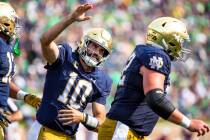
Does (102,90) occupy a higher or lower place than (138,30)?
higher

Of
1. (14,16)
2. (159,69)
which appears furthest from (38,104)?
(159,69)

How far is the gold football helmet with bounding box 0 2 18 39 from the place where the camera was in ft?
20.4

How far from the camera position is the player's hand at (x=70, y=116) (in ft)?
18.2

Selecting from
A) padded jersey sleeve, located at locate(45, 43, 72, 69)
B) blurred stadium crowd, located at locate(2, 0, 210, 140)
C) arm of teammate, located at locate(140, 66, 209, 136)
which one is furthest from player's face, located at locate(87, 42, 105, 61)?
blurred stadium crowd, located at locate(2, 0, 210, 140)

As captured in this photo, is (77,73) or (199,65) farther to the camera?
(199,65)

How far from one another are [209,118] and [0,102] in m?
6.32

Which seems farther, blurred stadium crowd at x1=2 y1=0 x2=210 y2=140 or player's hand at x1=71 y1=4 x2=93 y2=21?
blurred stadium crowd at x1=2 y1=0 x2=210 y2=140

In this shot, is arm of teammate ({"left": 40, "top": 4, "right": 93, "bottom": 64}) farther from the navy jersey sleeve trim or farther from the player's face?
the navy jersey sleeve trim

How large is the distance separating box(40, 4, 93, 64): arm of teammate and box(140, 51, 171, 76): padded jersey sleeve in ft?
1.74

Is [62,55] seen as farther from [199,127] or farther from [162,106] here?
[199,127]

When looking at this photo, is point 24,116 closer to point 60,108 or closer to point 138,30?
point 138,30

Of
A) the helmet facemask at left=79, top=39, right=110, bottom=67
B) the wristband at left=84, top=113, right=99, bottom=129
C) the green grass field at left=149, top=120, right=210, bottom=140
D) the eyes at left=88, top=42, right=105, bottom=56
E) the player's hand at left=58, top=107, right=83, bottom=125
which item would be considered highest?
the eyes at left=88, top=42, right=105, bottom=56

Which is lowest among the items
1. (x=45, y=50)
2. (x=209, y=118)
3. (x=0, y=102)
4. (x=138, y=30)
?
(x=209, y=118)

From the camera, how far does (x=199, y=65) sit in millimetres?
12461
